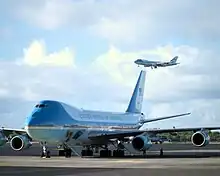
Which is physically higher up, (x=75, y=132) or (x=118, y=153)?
(x=75, y=132)

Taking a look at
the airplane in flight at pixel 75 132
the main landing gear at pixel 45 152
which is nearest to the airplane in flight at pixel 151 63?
the airplane in flight at pixel 75 132

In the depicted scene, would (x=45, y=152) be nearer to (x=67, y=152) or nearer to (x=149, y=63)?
(x=67, y=152)

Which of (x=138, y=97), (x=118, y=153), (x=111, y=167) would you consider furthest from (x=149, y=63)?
(x=111, y=167)

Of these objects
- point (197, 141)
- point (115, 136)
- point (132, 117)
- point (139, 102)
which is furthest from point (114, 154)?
point (139, 102)

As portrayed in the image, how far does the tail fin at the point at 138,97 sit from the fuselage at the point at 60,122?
1104 cm

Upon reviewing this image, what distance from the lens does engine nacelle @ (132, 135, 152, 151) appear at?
42438 millimetres

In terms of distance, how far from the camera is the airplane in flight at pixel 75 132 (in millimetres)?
41281

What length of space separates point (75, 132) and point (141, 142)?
5564mm

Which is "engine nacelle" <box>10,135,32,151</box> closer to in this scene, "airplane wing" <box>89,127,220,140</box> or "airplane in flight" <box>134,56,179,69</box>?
"airplane wing" <box>89,127,220,140</box>

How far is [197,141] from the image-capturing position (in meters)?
43.9

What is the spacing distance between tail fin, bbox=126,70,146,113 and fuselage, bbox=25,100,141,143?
11038 millimetres

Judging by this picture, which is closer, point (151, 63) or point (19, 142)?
point (19, 142)

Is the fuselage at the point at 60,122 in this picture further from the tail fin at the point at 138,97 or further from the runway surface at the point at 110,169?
the tail fin at the point at 138,97

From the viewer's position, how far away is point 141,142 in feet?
140
